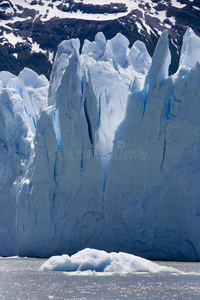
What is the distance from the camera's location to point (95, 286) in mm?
18484

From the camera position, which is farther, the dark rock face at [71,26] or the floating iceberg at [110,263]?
the dark rock face at [71,26]

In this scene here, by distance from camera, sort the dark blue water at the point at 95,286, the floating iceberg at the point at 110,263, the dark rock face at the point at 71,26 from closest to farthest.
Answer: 1. the dark blue water at the point at 95,286
2. the floating iceberg at the point at 110,263
3. the dark rock face at the point at 71,26

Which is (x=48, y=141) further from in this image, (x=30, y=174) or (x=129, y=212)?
(x=129, y=212)

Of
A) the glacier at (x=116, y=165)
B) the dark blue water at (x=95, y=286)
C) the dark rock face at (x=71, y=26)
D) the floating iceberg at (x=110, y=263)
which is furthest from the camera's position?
the dark rock face at (x=71, y=26)

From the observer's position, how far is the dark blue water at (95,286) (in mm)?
17109

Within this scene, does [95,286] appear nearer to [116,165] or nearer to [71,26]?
[116,165]

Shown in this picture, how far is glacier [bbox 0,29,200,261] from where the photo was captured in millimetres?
24812

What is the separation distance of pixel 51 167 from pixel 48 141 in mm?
958

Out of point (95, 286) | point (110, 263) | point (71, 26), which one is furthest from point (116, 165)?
point (71, 26)

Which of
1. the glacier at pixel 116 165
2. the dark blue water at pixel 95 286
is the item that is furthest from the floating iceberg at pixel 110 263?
the glacier at pixel 116 165

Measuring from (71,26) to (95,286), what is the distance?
52210 millimetres

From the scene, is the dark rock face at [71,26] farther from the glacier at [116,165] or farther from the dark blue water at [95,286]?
the dark blue water at [95,286]

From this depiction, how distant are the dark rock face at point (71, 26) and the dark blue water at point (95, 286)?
43220 millimetres

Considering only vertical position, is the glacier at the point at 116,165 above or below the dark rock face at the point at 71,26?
below
